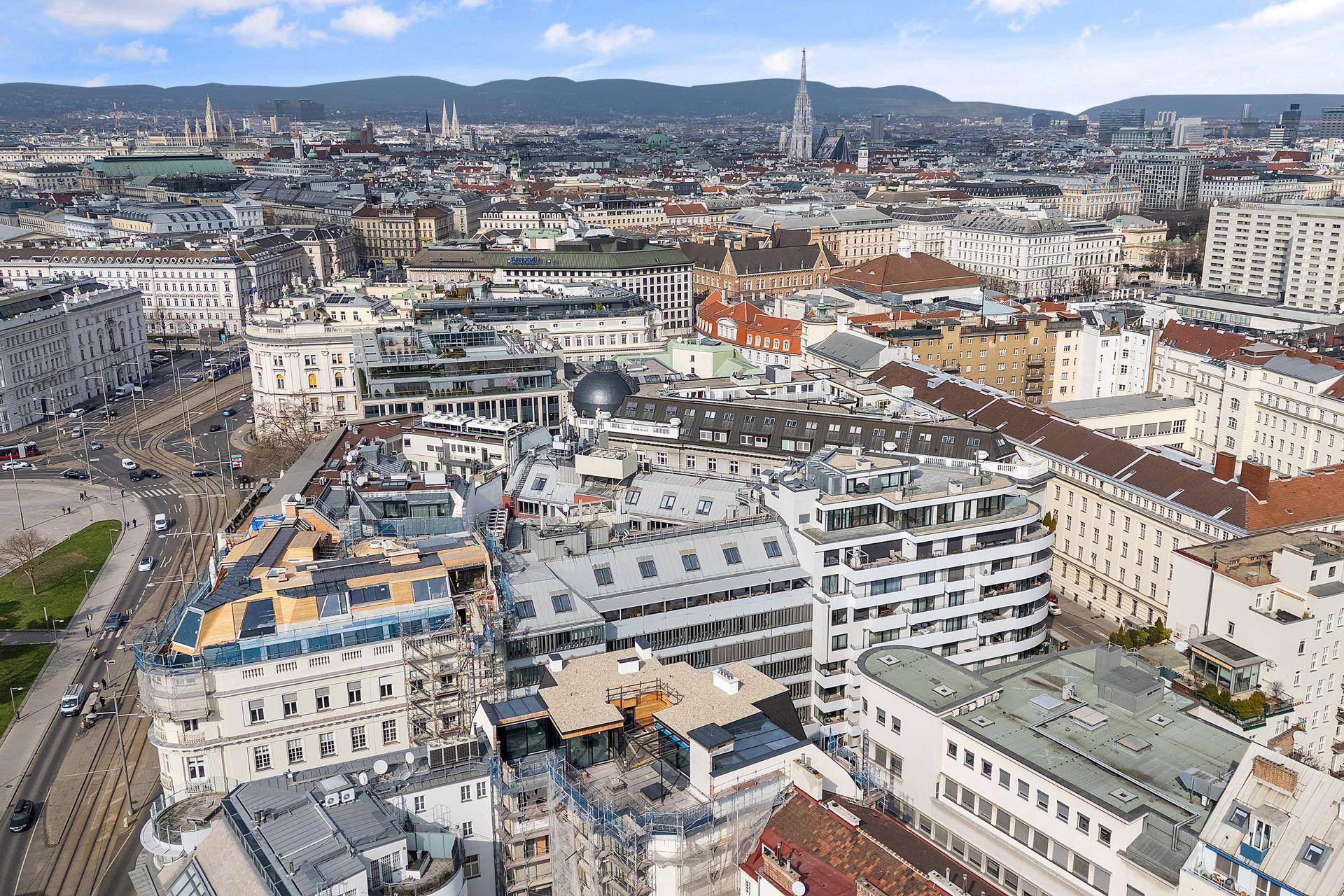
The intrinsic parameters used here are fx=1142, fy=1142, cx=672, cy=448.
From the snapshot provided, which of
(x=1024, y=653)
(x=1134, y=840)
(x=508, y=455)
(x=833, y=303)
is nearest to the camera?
(x=1134, y=840)

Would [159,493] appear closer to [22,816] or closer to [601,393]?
[601,393]

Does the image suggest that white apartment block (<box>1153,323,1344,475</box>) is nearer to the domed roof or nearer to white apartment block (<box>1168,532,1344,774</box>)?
white apartment block (<box>1168,532,1344,774</box>)

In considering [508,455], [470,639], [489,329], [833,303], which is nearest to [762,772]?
[470,639]

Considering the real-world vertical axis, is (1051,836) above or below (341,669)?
below

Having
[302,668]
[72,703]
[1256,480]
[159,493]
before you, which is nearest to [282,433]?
[159,493]

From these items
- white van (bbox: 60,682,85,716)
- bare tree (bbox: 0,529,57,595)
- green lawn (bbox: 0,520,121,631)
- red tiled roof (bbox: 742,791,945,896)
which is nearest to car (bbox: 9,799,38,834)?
white van (bbox: 60,682,85,716)

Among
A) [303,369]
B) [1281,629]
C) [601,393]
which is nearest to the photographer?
[1281,629]

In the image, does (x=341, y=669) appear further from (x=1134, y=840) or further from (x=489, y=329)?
(x=489, y=329)
